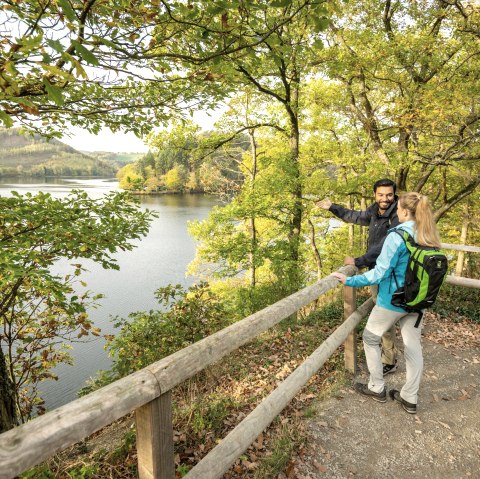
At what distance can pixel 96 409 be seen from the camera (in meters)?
1.33

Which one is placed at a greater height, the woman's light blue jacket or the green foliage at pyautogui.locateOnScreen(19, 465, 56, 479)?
the woman's light blue jacket

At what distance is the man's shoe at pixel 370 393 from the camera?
12.2 ft

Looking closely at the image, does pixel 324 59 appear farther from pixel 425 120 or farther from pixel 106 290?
pixel 106 290

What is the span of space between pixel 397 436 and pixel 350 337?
116 cm

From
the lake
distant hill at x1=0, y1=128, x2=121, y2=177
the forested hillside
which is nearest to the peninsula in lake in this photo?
distant hill at x1=0, y1=128, x2=121, y2=177

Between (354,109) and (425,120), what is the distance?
4.35 metres

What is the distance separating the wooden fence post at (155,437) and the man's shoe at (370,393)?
2894 millimetres

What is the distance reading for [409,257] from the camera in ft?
10.4

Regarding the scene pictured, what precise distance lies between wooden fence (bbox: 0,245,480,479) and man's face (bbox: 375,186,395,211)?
7.48 ft

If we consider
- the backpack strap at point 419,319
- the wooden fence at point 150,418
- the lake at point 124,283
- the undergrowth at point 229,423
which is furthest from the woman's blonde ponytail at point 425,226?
the lake at point 124,283

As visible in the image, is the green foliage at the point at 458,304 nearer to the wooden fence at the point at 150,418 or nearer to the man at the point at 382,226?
the man at the point at 382,226

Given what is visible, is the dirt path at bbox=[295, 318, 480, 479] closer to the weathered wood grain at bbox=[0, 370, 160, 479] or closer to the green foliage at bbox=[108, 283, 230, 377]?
the weathered wood grain at bbox=[0, 370, 160, 479]

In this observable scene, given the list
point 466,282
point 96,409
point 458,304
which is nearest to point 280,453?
point 96,409

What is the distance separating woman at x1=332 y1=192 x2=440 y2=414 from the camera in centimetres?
317
